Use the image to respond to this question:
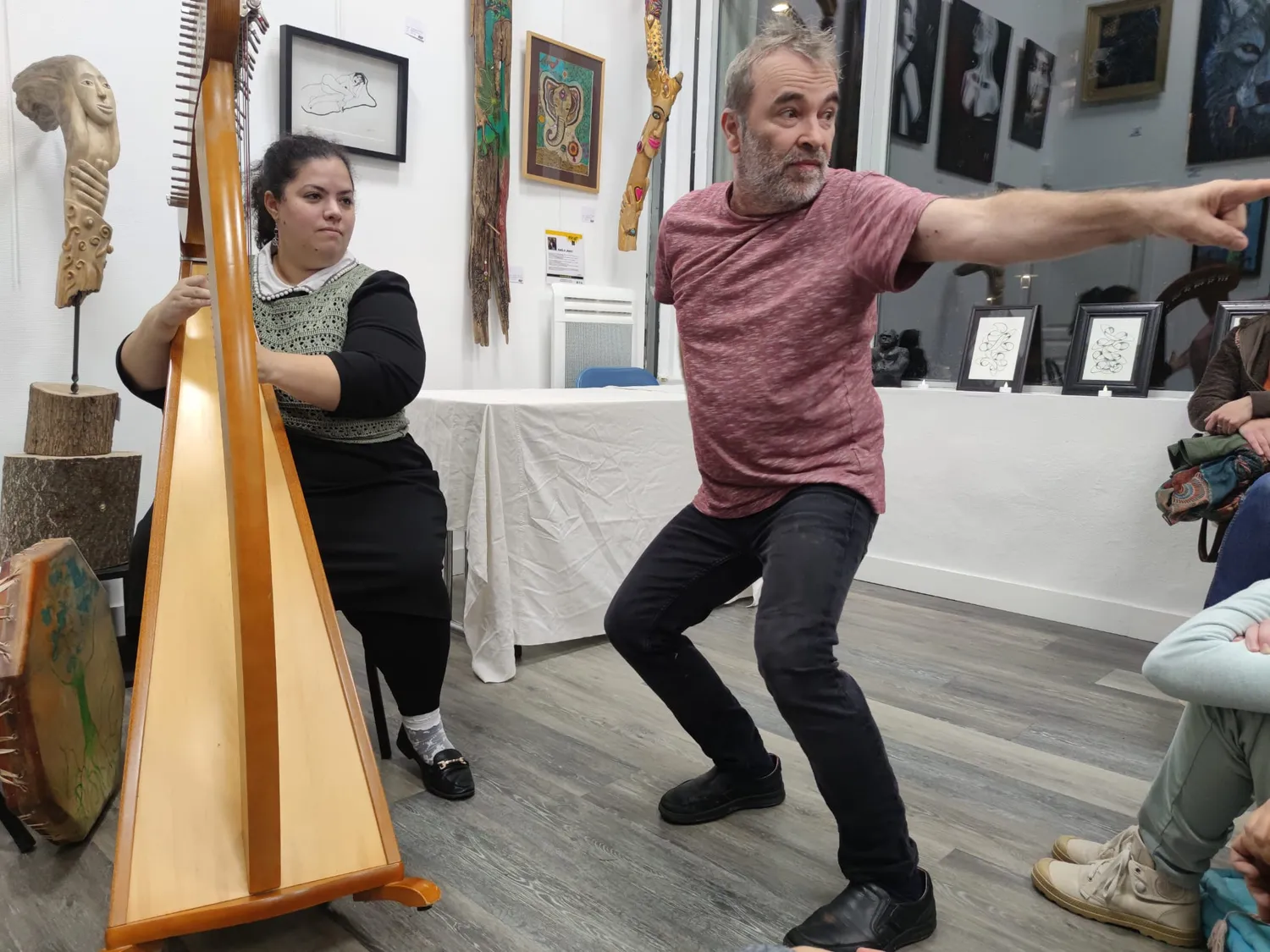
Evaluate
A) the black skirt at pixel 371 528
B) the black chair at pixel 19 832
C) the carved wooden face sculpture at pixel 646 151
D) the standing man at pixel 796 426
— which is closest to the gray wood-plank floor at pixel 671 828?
the black chair at pixel 19 832

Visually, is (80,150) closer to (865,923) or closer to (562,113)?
(562,113)

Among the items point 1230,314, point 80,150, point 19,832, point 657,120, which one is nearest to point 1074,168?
point 1230,314

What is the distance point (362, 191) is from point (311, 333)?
4.96 ft

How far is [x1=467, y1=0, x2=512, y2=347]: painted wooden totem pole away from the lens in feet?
9.93

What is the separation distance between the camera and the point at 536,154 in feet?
10.8

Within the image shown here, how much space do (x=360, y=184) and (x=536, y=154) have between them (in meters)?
0.76

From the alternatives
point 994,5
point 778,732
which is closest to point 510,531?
point 778,732

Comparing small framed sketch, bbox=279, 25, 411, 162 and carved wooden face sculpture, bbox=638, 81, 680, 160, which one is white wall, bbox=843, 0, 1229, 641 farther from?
small framed sketch, bbox=279, 25, 411, 162

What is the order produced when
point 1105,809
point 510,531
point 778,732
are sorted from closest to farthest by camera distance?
point 1105,809 < point 778,732 < point 510,531

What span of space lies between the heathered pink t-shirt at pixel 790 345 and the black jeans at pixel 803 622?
2.0 inches

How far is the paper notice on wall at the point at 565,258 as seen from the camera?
3428mm

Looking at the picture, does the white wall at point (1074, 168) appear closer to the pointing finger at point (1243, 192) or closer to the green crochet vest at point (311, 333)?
the pointing finger at point (1243, 192)

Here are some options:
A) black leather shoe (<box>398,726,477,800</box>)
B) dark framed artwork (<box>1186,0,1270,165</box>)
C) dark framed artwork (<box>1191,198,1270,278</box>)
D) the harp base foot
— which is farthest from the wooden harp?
dark framed artwork (<box>1186,0,1270,165</box>)

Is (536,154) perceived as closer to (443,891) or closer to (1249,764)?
(443,891)
